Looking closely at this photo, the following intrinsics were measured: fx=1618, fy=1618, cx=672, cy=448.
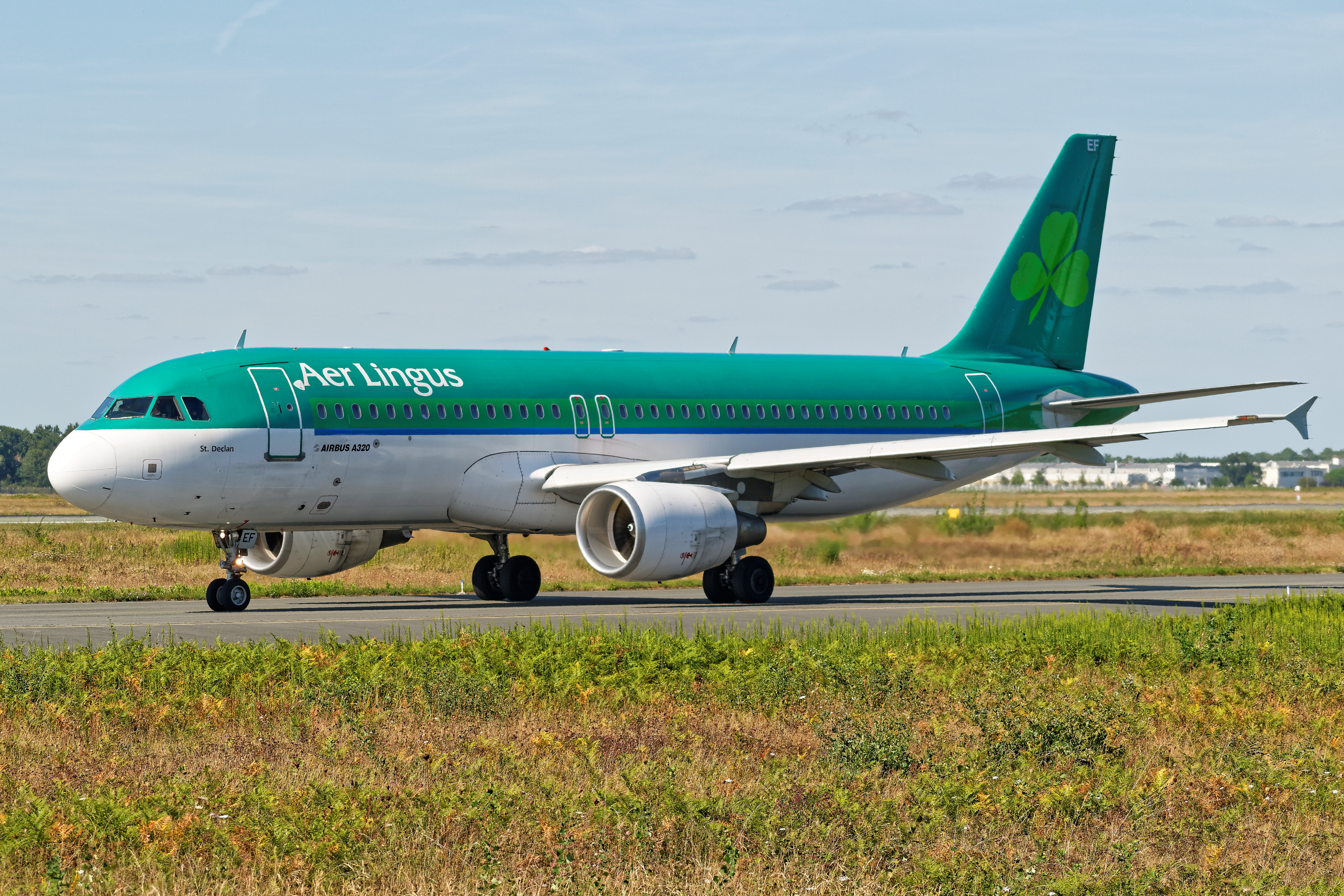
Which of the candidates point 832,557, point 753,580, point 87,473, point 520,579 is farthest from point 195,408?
point 832,557

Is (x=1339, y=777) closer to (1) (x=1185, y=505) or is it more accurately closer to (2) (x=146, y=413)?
(2) (x=146, y=413)

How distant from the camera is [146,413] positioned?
77.3ft

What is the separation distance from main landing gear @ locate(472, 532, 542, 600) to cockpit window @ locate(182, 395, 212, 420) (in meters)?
5.94

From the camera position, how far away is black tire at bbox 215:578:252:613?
2428 centimetres

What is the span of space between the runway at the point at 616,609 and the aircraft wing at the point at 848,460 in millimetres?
2085

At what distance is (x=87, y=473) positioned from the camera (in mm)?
23000

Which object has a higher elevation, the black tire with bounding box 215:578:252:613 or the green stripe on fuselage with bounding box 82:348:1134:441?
the green stripe on fuselage with bounding box 82:348:1134:441

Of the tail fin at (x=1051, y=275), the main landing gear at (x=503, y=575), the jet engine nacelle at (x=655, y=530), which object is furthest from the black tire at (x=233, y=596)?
the tail fin at (x=1051, y=275)

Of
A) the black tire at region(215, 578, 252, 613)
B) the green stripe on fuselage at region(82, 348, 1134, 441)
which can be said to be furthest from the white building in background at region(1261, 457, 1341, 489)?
the black tire at region(215, 578, 252, 613)

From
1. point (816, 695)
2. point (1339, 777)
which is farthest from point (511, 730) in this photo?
point (1339, 777)

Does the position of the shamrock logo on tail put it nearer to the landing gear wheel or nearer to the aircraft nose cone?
the landing gear wheel

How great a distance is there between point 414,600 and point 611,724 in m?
16.4

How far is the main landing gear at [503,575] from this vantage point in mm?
27906

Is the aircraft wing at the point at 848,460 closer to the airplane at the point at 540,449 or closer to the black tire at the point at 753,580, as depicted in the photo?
the airplane at the point at 540,449
